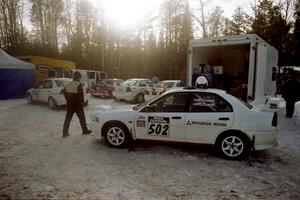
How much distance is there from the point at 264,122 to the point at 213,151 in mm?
1364

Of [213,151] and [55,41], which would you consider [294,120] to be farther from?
[55,41]

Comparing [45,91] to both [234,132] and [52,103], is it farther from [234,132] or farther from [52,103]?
[234,132]

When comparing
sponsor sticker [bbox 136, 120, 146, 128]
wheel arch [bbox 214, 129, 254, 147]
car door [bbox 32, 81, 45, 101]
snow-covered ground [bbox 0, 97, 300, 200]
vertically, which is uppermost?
car door [bbox 32, 81, 45, 101]

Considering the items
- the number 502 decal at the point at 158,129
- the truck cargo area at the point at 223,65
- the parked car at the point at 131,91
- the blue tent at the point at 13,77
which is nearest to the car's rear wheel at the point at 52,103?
the parked car at the point at 131,91

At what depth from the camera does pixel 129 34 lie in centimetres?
3925

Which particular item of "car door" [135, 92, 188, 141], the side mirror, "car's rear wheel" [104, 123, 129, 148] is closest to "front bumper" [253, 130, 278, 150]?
"car door" [135, 92, 188, 141]

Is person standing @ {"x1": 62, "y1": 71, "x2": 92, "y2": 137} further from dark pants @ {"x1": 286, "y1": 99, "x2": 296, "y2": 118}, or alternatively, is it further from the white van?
the white van

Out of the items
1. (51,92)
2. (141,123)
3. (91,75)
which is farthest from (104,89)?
(141,123)

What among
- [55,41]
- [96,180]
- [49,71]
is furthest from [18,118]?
[55,41]

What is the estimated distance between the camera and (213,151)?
5.96m

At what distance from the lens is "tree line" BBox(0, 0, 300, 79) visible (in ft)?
91.4

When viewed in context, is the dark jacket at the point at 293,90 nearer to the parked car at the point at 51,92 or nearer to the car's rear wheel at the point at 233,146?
the car's rear wheel at the point at 233,146

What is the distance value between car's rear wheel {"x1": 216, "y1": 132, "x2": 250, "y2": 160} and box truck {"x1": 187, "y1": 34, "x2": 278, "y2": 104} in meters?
2.24

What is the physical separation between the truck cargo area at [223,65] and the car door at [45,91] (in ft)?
24.7
